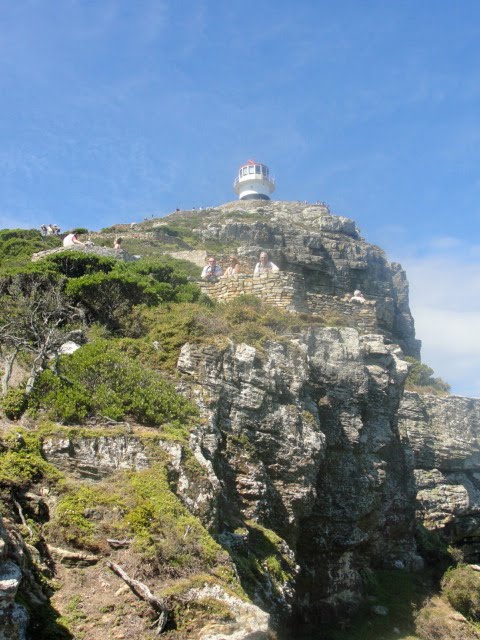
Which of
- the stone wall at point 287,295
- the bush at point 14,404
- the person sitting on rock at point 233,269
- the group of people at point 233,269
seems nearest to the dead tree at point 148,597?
the bush at point 14,404

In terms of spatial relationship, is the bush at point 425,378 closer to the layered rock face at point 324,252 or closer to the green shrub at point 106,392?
the layered rock face at point 324,252

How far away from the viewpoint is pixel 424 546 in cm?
1886

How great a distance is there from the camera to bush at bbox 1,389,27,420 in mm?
9719

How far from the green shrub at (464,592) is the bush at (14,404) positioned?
12.2 meters

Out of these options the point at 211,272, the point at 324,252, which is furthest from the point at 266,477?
the point at 324,252

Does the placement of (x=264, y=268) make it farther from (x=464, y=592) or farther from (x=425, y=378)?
(x=425, y=378)

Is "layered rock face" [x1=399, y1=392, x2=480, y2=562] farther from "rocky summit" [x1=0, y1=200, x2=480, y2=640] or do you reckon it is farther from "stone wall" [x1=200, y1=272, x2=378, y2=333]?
"stone wall" [x1=200, y1=272, x2=378, y2=333]

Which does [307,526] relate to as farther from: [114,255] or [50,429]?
[114,255]

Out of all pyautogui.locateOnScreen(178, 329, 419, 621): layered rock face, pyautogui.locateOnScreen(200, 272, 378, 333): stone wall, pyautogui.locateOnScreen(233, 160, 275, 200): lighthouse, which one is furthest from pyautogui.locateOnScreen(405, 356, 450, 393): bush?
pyautogui.locateOnScreen(233, 160, 275, 200): lighthouse

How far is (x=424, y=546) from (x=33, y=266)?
14.5 meters

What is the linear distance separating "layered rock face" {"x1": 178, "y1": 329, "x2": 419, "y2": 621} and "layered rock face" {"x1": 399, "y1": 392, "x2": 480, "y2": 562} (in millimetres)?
4312

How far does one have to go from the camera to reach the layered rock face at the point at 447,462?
2141 centimetres

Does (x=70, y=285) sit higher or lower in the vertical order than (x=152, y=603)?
higher

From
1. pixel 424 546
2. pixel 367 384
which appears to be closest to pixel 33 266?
pixel 367 384
